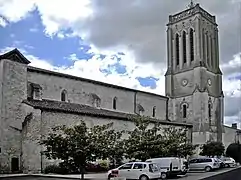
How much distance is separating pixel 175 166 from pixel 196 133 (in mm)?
24261

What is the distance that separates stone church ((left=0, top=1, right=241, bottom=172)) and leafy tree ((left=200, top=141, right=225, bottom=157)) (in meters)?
1.27

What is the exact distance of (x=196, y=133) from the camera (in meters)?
52.7

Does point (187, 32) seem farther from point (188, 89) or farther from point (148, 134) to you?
point (148, 134)

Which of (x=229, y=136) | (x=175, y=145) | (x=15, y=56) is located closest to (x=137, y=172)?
(x=175, y=145)

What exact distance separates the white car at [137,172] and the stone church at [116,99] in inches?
294

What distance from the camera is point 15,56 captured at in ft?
107

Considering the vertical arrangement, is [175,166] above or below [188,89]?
below

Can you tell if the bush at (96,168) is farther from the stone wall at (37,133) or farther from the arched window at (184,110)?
the arched window at (184,110)

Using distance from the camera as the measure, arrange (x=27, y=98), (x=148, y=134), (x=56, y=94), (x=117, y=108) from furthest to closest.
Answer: (x=117, y=108), (x=56, y=94), (x=27, y=98), (x=148, y=134)

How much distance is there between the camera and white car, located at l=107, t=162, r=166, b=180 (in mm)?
24625

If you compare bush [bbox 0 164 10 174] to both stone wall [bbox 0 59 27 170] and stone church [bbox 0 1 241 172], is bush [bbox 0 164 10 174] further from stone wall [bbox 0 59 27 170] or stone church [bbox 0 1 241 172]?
stone wall [bbox 0 59 27 170]

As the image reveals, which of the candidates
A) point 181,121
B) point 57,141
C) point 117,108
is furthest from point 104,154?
point 181,121

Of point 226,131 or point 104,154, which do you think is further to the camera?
point 226,131

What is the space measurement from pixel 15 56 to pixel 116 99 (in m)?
17.0
